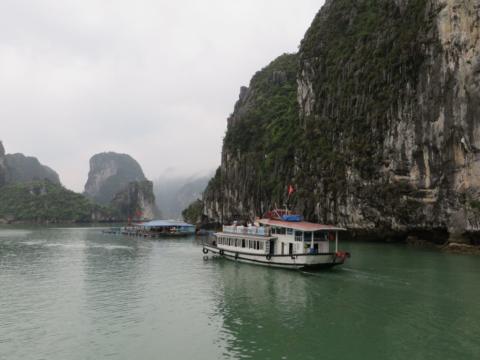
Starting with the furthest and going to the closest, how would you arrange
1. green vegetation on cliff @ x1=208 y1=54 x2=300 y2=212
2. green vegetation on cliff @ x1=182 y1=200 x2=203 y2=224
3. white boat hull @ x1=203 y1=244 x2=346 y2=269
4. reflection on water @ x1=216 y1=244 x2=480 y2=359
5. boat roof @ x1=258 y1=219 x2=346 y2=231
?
1. green vegetation on cliff @ x1=182 y1=200 x2=203 y2=224
2. green vegetation on cliff @ x1=208 y1=54 x2=300 y2=212
3. boat roof @ x1=258 y1=219 x2=346 y2=231
4. white boat hull @ x1=203 y1=244 x2=346 y2=269
5. reflection on water @ x1=216 y1=244 x2=480 y2=359

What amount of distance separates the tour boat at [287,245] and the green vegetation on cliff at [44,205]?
15759 centimetres

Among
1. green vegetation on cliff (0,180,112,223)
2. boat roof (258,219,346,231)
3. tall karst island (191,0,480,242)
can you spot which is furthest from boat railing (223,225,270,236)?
green vegetation on cliff (0,180,112,223)

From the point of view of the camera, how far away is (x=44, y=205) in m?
180

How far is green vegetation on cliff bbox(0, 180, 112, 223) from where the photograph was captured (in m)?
173

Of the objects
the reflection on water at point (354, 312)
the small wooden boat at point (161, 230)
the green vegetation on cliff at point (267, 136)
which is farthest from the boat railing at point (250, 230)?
the small wooden boat at point (161, 230)

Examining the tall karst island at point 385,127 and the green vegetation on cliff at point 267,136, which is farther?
the green vegetation on cliff at point 267,136

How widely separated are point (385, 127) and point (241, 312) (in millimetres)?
39563

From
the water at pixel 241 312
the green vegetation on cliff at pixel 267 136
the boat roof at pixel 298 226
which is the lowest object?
the water at pixel 241 312

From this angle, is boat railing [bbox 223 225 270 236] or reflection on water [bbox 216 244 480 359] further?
boat railing [bbox 223 225 270 236]

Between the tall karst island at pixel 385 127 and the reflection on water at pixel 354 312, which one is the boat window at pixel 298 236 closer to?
the reflection on water at pixel 354 312

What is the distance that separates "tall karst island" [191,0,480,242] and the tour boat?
18.0 m

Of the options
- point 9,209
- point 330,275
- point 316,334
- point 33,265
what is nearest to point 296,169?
point 330,275

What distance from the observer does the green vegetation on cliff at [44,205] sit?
173125 mm

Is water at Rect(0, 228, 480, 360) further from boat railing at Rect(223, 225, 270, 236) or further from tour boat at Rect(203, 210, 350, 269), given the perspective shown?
boat railing at Rect(223, 225, 270, 236)
